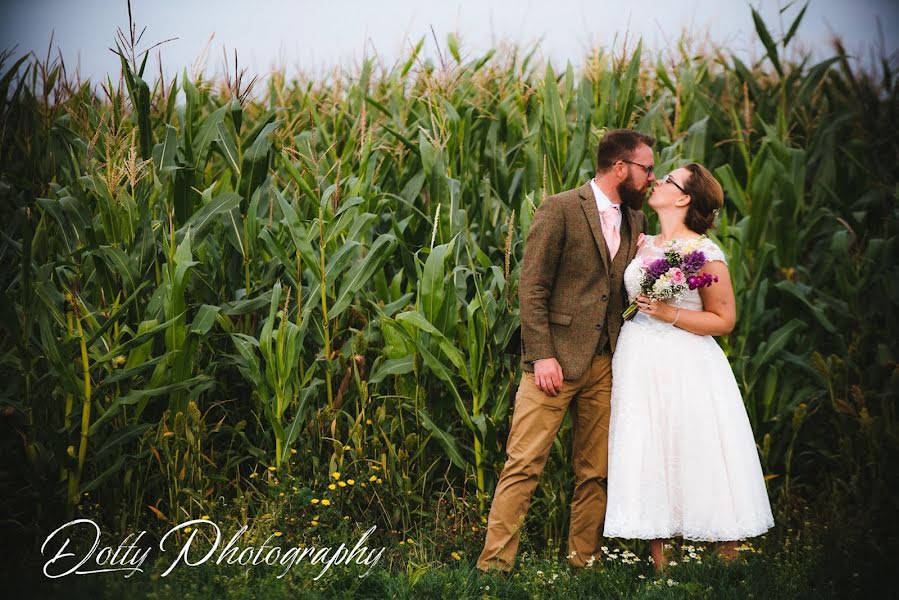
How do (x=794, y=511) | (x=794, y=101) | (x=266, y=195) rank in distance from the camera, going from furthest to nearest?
(x=794, y=101)
(x=266, y=195)
(x=794, y=511)

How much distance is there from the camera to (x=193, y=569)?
10.3 ft

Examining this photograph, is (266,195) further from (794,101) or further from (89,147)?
(794,101)

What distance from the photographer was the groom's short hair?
340 centimetres

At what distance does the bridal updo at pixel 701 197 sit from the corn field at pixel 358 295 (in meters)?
0.73

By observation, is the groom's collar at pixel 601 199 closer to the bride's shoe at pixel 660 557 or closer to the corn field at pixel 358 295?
the corn field at pixel 358 295

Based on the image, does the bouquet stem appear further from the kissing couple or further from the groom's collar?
the groom's collar

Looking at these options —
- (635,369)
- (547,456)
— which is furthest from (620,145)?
(547,456)

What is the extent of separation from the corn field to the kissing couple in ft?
1.16

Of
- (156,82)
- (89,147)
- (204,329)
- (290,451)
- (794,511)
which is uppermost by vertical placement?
(156,82)

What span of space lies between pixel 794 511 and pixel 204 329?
2.92 meters

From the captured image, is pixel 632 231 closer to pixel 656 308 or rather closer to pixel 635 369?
pixel 656 308

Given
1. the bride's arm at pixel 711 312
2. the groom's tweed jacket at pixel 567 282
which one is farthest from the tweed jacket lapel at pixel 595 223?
the bride's arm at pixel 711 312

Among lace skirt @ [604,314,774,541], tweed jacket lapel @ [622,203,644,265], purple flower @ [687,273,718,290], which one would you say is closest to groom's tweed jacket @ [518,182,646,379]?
tweed jacket lapel @ [622,203,644,265]

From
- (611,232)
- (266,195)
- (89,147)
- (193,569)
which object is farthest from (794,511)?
(89,147)
